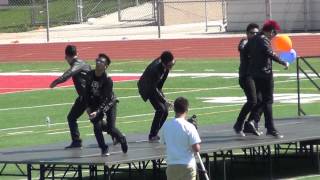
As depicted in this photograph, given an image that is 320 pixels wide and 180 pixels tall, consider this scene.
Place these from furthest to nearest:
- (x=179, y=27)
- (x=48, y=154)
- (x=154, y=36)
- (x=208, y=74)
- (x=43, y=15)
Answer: (x=43, y=15) < (x=179, y=27) < (x=154, y=36) < (x=208, y=74) < (x=48, y=154)

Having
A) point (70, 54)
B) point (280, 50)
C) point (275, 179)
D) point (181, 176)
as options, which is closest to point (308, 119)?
point (280, 50)

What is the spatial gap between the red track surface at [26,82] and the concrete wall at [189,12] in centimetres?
2093

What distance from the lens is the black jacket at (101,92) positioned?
16.9m

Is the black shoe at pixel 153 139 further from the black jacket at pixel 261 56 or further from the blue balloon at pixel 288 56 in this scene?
the blue balloon at pixel 288 56

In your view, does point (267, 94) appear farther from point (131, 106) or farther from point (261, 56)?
point (131, 106)

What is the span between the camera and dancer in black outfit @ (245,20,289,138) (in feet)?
62.2

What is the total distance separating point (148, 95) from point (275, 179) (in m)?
2.38

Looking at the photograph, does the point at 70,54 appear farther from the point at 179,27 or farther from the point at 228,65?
the point at 179,27

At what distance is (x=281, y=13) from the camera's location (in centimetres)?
5225

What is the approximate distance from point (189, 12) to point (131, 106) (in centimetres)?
3407

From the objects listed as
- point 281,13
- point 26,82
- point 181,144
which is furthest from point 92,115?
point 281,13

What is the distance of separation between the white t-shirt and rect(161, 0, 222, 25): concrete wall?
48.2 meters

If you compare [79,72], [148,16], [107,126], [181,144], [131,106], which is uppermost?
[79,72]

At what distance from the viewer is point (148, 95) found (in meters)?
19.0
